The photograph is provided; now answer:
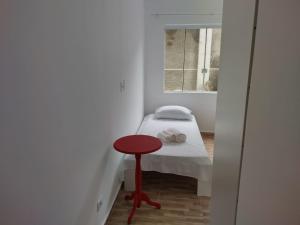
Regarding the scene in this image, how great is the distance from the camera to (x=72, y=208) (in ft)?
5.17

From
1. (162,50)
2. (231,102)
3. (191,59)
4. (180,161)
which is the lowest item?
(180,161)

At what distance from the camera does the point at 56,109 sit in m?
1.31

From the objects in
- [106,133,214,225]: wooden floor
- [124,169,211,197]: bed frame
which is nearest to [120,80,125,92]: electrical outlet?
[124,169,211,197]: bed frame

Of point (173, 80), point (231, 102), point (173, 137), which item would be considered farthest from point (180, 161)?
point (173, 80)

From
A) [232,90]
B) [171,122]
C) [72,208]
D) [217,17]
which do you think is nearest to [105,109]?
[72,208]

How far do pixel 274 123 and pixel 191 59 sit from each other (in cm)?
374

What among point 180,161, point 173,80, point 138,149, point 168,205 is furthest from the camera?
point 173,80

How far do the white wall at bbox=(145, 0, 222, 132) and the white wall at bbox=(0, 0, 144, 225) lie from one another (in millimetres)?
2000

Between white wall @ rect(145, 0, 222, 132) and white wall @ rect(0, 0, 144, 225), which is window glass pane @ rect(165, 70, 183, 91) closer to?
white wall @ rect(145, 0, 222, 132)

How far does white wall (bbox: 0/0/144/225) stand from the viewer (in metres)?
0.96

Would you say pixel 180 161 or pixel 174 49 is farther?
pixel 174 49

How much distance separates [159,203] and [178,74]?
2600 mm

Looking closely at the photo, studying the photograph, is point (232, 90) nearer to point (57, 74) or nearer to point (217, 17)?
point (57, 74)

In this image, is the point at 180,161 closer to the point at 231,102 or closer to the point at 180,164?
the point at 180,164
